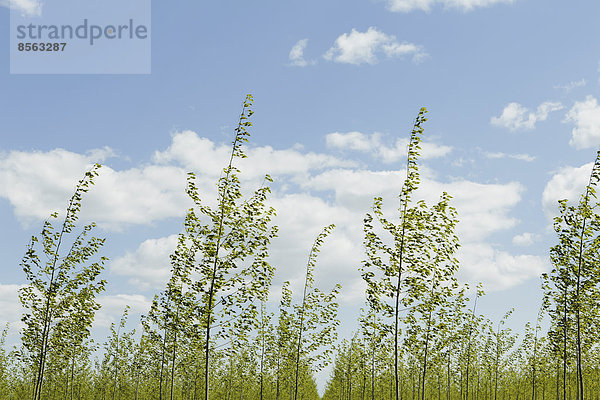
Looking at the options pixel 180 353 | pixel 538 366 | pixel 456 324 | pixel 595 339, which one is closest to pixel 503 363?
pixel 538 366

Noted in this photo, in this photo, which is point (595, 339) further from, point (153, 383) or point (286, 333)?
point (153, 383)

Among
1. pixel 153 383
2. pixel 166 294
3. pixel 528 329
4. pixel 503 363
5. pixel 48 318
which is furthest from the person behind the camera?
pixel 153 383

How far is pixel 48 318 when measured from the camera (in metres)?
20.7

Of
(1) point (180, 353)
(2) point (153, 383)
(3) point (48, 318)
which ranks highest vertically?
(3) point (48, 318)

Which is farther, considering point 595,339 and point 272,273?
point 595,339

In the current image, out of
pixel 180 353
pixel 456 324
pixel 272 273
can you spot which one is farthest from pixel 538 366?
pixel 272 273

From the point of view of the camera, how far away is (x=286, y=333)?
27.5 metres

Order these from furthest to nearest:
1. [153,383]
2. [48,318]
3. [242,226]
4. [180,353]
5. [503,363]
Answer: [153,383], [503,363], [180,353], [48,318], [242,226]

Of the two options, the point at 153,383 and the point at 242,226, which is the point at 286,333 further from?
the point at 153,383

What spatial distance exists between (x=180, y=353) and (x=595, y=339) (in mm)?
19070

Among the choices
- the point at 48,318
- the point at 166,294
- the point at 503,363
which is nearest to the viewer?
the point at 48,318

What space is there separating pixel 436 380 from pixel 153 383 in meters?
23.1

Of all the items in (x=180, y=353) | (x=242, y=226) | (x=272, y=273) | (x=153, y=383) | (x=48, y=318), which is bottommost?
(x=153, y=383)

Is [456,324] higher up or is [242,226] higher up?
[242,226]
